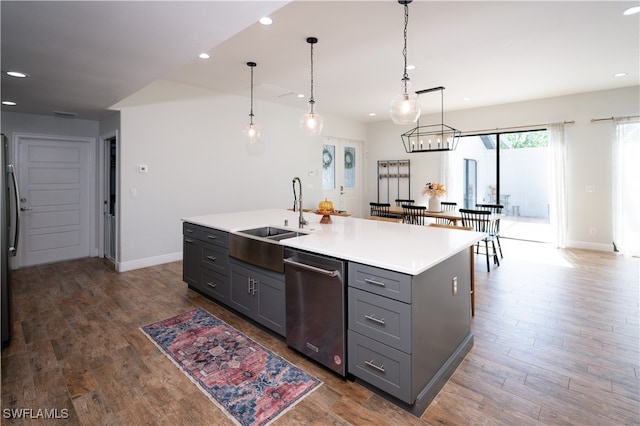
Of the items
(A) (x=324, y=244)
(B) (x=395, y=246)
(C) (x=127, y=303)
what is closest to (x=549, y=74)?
(B) (x=395, y=246)

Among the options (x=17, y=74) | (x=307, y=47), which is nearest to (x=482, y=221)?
(x=307, y=47)

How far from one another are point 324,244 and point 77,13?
2.14 meters

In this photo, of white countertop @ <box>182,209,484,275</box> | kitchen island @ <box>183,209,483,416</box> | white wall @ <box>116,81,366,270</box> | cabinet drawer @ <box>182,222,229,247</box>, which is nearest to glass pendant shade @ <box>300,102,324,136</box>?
white countertop @ <box>182,209,484,275</box>

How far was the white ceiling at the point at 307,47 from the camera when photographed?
214cm

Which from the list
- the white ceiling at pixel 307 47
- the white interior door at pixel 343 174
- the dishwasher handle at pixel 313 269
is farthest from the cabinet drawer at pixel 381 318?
the white interior door at pixel 343 174

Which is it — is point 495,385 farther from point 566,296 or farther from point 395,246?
point 566,296

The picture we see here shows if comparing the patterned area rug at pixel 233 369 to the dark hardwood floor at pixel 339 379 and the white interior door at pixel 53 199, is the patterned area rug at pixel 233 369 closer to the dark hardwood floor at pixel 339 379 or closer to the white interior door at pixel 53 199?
the dark hardwood floor at pixel 339 379

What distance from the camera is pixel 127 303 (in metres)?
3.49

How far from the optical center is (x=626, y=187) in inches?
216

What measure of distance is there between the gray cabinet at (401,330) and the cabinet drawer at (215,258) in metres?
1.57

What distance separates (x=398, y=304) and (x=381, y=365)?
16.6 inches

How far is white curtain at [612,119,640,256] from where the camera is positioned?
17.7 ft

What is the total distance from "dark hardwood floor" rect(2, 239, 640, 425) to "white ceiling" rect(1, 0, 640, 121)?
2.34 metres

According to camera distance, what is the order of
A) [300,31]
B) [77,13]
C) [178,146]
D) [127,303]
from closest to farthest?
[77,13] < [300,31] < [127,303] < [178,146]
